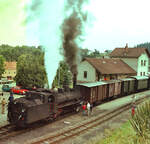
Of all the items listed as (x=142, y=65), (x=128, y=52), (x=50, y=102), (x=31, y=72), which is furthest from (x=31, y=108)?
(x=142, y=65)

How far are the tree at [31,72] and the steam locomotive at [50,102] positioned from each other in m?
12.6

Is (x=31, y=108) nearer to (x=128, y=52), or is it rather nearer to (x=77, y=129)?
(x=77, y=129)

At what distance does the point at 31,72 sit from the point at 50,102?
729 inches

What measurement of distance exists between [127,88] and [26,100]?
61.1 ft

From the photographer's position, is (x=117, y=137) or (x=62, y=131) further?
(x=62, y=131)

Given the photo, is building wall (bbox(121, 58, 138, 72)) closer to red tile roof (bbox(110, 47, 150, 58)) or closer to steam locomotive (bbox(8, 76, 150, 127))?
red tile roof (bbox(110, 47, 150, 58))

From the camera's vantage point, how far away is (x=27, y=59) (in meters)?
30.9

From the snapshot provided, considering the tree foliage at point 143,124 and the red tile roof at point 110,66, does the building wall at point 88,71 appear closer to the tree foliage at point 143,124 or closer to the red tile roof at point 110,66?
the red tile roof at point 110,66

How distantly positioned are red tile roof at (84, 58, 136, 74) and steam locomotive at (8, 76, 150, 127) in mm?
12336

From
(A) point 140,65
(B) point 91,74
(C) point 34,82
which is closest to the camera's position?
(C) point 34,82

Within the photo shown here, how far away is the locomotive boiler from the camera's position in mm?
11070

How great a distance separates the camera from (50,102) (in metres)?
12.6

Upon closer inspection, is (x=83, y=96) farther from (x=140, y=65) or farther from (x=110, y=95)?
(x=140, y=65)

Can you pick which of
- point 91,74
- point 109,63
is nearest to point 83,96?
point 91,74
